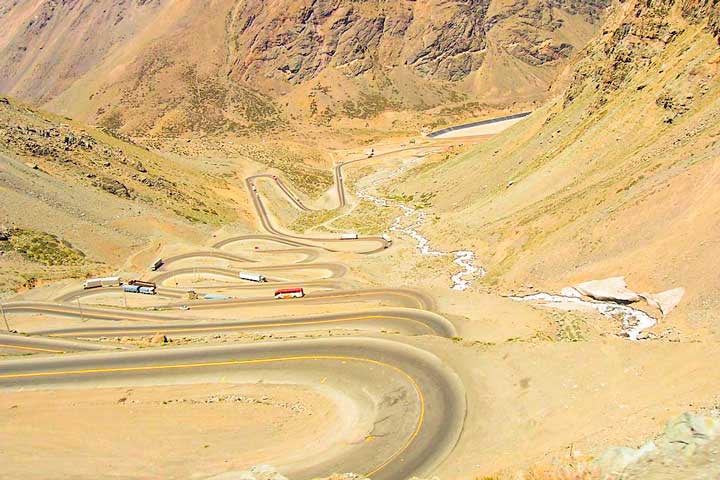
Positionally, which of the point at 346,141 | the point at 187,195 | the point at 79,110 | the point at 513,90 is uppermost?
the point at 79,110

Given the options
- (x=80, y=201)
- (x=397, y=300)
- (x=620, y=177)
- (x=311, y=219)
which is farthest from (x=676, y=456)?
(x=311, y=219)

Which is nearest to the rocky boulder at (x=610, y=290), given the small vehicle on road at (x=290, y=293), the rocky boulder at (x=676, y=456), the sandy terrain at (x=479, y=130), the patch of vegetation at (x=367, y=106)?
the rocky boulder at (x=676, y=456)

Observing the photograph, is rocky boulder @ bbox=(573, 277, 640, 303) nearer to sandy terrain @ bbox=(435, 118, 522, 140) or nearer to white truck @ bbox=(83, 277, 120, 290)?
white truck @ bbox=(83, 277, 120, 290)

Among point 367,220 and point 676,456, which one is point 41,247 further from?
point 676,456

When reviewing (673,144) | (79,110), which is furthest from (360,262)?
(79,110)

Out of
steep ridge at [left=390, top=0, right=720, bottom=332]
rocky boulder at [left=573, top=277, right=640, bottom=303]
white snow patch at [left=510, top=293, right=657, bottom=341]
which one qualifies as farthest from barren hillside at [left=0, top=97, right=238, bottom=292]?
rocky boulder at [left=573, top=277, right=640, bottom=303]

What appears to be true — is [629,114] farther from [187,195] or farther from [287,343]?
[187,195]
